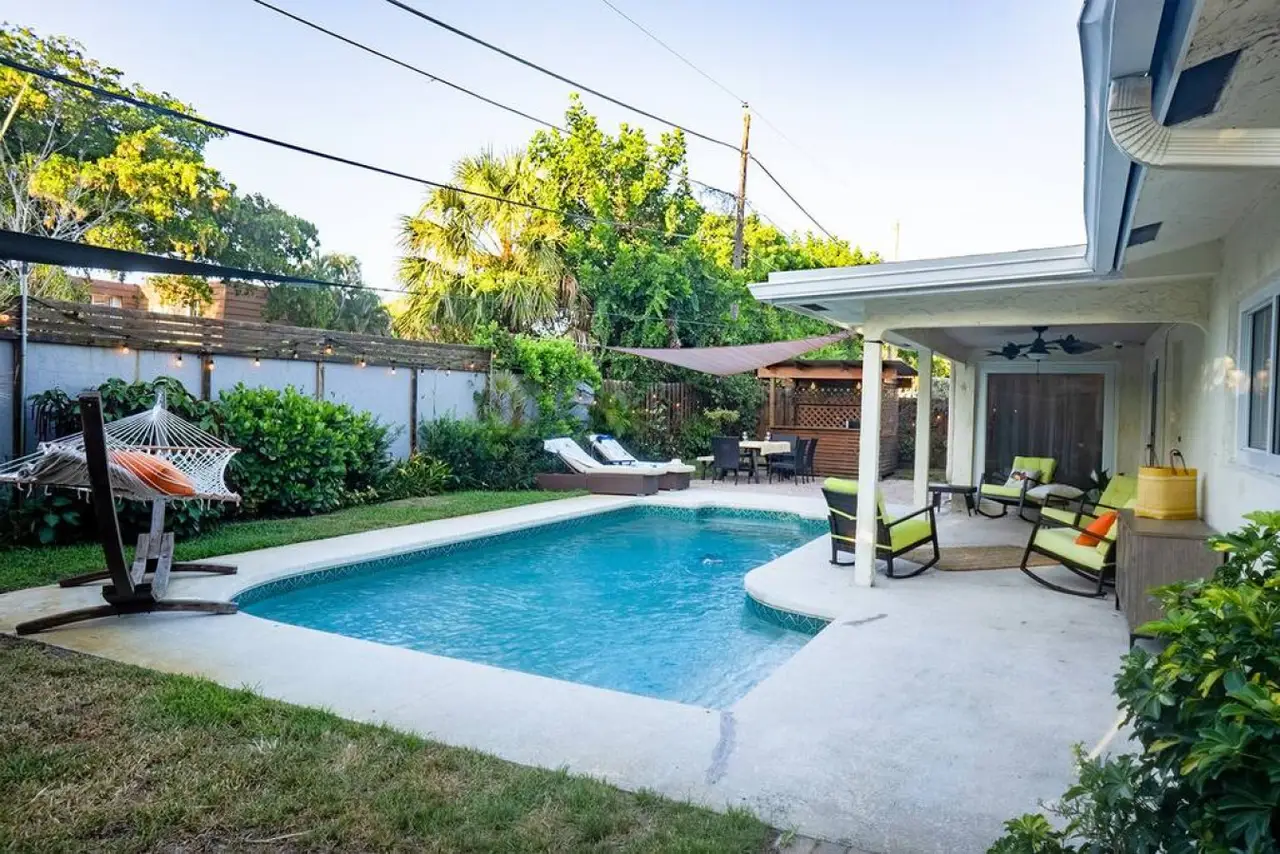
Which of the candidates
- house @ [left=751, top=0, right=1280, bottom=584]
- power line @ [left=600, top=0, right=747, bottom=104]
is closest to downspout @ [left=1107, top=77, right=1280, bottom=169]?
house @ [left=751, top=0, right=1280, bottom=584]

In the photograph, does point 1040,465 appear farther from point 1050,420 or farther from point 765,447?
point 765,447

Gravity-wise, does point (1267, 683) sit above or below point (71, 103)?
below

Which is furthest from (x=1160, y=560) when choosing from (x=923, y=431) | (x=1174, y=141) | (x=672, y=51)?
(x=672, y=51)

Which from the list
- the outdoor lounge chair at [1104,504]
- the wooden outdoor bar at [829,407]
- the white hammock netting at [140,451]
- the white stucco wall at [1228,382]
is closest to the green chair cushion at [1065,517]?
the outdoor lounge chair at [1104,504]

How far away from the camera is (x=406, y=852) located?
103 inches

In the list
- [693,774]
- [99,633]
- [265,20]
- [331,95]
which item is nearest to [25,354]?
[99,633]

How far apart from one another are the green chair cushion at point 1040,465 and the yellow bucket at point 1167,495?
20.9 ft

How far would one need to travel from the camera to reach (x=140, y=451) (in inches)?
250

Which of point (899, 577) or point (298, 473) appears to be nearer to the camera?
point (899, 577)

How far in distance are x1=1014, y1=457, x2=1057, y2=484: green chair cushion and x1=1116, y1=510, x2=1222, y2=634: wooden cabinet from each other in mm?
6926

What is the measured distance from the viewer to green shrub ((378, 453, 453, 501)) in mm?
11867

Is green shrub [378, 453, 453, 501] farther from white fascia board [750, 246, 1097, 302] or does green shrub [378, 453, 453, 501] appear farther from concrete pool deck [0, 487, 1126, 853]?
white fascia board [750, 246, 1097, 302]

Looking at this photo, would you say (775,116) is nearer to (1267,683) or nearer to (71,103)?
(71,103)

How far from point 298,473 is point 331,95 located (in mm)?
9348
